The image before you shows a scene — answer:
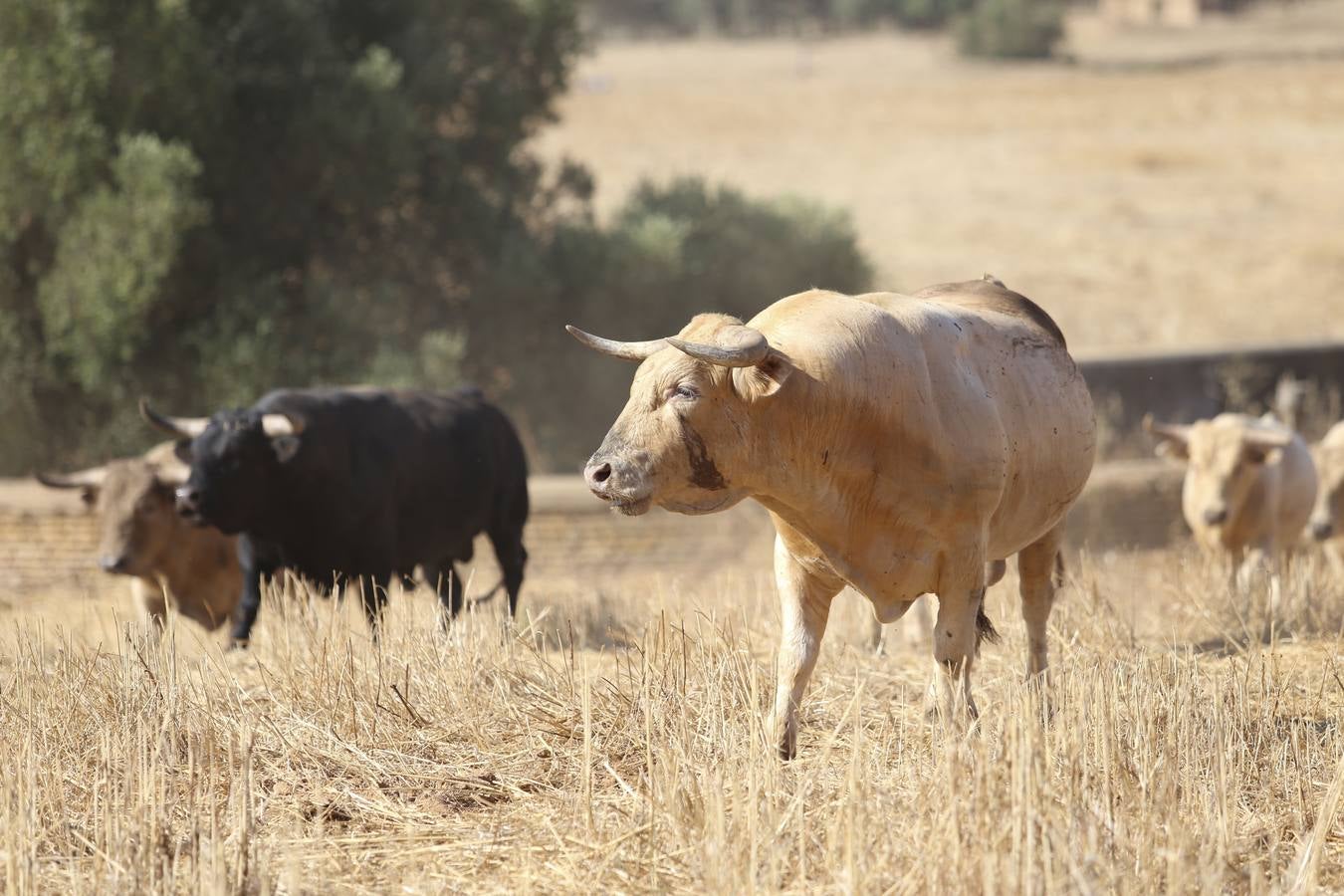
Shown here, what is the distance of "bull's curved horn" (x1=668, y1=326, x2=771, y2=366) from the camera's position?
5051 millimetres

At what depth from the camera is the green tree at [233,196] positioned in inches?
612

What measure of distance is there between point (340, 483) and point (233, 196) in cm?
850

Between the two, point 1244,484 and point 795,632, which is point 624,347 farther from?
point 1244,484

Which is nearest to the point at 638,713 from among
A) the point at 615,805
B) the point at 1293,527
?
the point at 615,805

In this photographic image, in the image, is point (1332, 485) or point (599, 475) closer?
point (599, 475)

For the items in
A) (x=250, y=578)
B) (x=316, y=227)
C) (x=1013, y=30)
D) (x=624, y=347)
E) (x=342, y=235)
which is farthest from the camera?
(x=1013, y=30)

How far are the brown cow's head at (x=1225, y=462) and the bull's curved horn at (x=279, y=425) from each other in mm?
5690

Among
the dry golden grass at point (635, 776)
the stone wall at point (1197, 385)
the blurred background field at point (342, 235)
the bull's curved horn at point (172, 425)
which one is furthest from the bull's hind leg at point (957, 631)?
the stone wall at point (1197, 385)

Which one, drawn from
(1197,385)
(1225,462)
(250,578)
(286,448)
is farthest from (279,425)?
(1197,385)

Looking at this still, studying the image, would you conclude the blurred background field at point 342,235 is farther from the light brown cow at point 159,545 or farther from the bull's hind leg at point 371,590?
the bull's hind leg at point 371,590

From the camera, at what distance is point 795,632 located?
5.89 metres

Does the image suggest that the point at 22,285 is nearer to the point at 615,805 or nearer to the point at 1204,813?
the point at 615,805

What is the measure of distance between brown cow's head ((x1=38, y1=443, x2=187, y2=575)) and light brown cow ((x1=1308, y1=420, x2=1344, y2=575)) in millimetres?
8019

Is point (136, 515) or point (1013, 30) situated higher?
point (1013, 30)
